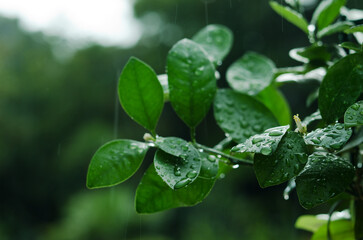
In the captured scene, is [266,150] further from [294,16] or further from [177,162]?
[294,16]

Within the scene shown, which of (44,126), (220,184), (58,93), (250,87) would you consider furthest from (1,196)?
(250,87)

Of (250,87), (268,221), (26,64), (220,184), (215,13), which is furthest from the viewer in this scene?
(26,64)

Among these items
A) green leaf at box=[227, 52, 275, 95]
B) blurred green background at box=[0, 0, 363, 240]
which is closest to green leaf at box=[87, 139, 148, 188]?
green leaf at box=[227, 52, 275, 95]

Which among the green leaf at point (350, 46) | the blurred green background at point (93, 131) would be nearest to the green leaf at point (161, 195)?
the green leaf at point (350, 46)

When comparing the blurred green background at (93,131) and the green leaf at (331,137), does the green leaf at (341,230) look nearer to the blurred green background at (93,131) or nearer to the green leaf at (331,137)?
the green leaf at (331,137)

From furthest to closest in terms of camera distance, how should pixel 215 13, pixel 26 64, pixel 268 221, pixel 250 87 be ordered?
pixel 26 64 → pixel 215 13 → pixel 268 221 → pixel 250 87

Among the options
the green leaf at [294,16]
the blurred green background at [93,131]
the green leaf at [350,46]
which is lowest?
the blurred green background at [93,131]

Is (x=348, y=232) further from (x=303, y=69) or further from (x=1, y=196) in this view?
(x=1, y=196)
